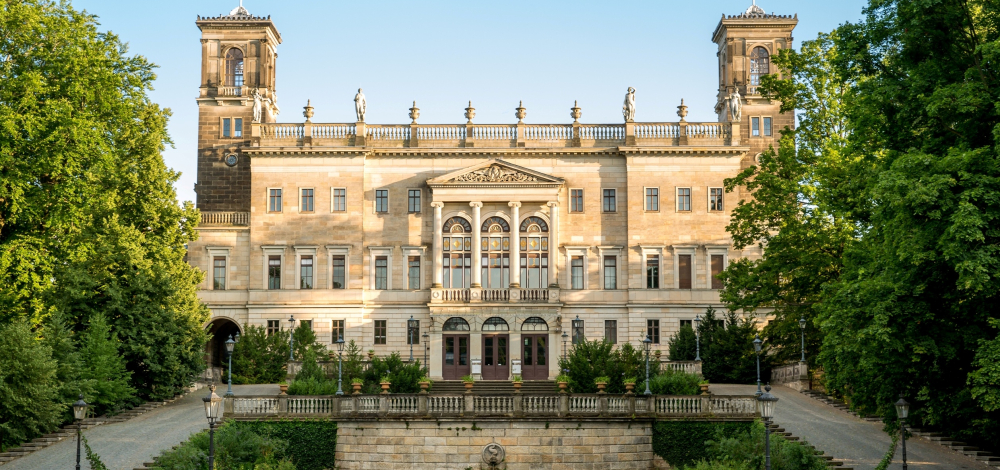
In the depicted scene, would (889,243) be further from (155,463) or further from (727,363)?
(727,363)

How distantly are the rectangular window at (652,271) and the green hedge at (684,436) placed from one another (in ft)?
72.1

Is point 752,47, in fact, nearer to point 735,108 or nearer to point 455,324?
point 735,108

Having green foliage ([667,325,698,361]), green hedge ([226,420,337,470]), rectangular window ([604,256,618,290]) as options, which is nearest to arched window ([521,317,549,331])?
rectangular window ([604,256,618,290])

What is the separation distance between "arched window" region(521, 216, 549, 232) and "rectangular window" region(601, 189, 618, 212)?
3.33 m

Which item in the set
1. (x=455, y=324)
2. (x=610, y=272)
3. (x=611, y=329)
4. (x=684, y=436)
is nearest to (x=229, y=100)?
(x=455, y=324)

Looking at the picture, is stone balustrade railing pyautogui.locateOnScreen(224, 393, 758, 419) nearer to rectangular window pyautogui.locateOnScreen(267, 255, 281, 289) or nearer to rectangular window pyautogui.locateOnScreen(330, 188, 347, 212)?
rectangular window pyautogui.locateOnScreen(267, 255, 281, 289)

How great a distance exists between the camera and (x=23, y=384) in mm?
37500

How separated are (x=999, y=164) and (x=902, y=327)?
172 inches

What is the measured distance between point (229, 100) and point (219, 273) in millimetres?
10488

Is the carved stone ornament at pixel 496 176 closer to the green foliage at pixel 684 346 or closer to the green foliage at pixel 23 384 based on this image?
the green foliage at pixel 684 346

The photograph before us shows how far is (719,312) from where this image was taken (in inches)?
2309

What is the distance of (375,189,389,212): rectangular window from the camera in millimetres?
60719

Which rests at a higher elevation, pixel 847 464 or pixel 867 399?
pixel 867 399

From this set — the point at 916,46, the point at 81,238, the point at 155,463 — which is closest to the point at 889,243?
the point at 916,46
